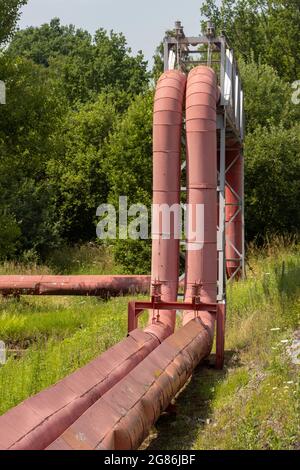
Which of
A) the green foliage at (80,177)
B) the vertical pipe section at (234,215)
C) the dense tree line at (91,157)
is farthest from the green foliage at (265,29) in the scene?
the vertical pipe section at (234,215)

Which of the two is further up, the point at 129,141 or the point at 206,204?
the point at 129,141

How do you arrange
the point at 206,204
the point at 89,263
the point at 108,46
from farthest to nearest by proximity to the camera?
the point at 108,46, the point at 89,263, the point at 206,204

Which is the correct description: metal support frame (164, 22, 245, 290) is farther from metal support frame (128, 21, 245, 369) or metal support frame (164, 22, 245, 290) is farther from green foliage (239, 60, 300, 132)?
green foliage (239, 60, 300, 132)

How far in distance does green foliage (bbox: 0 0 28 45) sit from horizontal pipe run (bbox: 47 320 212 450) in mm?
8693

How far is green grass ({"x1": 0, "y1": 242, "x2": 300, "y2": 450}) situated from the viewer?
254 inches

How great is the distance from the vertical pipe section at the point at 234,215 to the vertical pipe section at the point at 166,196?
522cm

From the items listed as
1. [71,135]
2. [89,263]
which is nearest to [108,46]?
[71,135]

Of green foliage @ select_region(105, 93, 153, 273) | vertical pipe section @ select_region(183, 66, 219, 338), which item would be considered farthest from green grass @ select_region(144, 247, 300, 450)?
green foliage @ select_region(105, 93, 153, 273)

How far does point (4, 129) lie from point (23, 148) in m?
0.55

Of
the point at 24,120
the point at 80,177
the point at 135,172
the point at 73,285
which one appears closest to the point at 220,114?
the point at 24,120

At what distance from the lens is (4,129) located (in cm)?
1462
